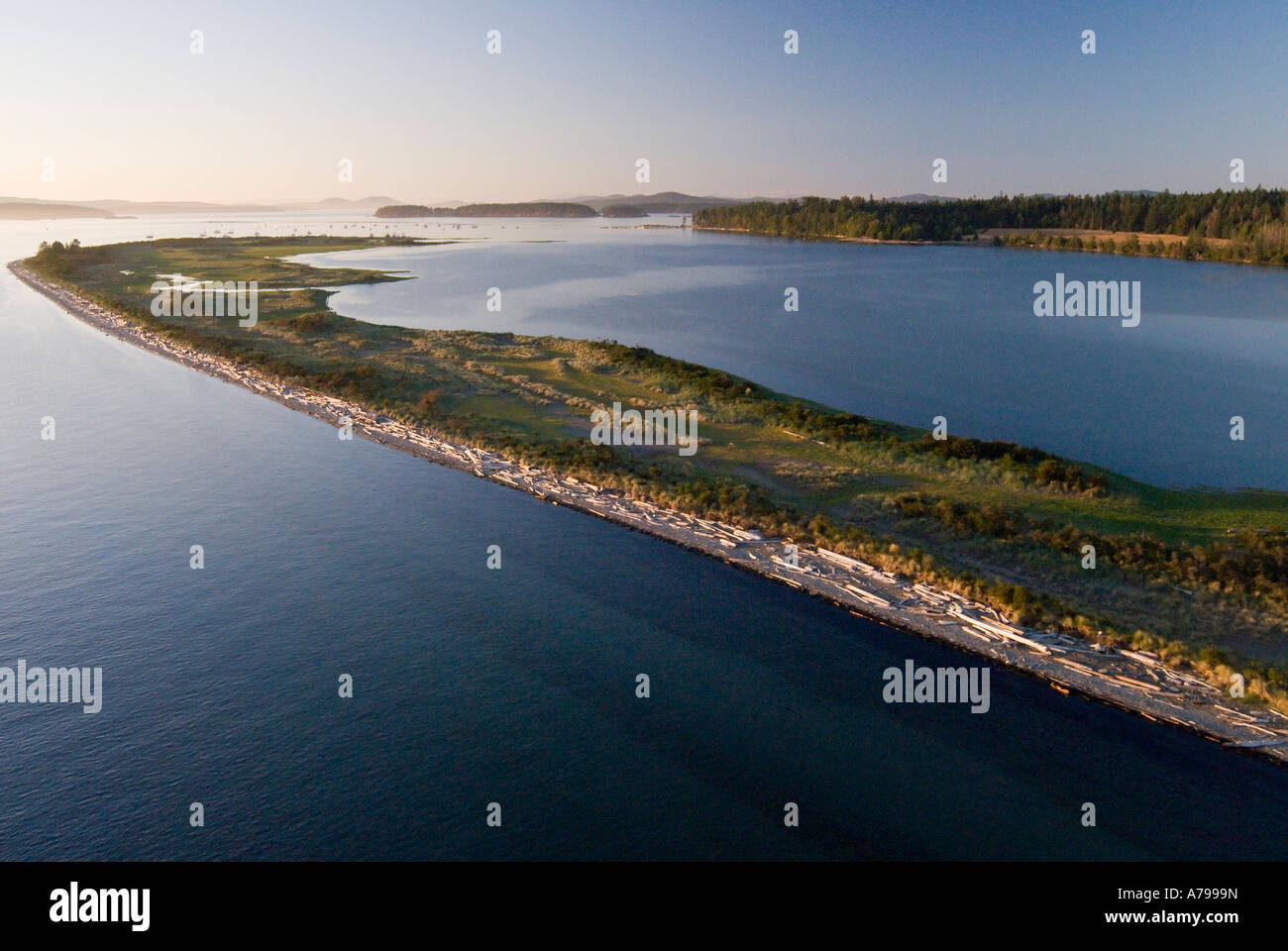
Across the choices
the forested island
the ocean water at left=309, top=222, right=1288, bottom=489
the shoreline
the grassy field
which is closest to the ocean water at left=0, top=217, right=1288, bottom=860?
the shoreline

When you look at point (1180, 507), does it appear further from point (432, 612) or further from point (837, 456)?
point (432, 612)

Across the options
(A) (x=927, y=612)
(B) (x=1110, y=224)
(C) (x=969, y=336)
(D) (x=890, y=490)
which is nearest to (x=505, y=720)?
(A) (x=927, y=612)

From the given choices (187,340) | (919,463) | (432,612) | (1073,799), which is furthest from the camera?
(187,340)

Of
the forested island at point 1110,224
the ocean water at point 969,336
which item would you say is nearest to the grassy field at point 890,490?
the ocean water at point 969,336

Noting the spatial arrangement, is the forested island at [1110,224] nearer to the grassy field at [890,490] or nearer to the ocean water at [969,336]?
the ocean water at [969,336]

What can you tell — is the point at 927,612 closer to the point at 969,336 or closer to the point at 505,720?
the point at 505,720
